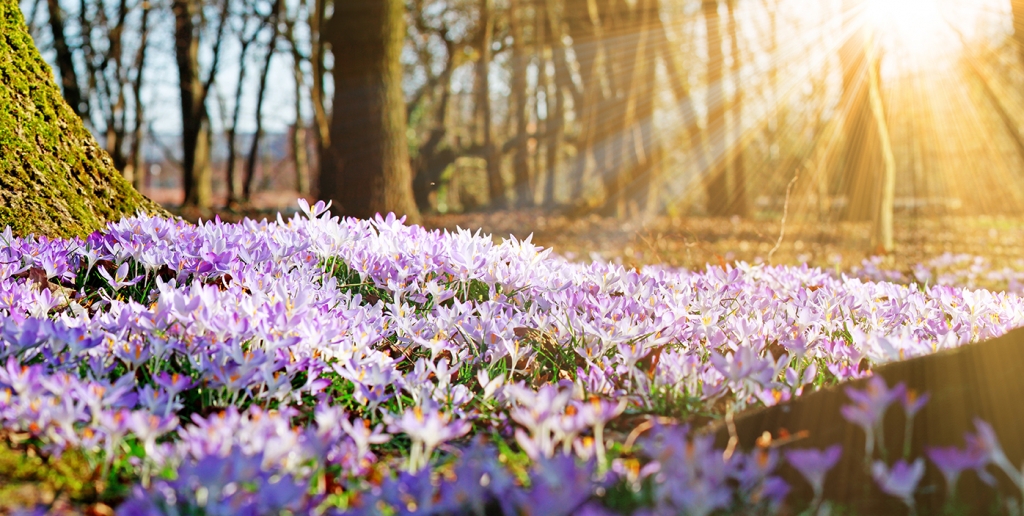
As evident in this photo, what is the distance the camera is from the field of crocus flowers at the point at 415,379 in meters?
1.33

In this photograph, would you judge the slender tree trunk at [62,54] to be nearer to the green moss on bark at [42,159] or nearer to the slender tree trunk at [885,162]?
the green moss on bark at [42,159]

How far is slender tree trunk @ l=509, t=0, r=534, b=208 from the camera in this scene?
2007 cm

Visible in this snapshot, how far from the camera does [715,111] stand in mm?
21969

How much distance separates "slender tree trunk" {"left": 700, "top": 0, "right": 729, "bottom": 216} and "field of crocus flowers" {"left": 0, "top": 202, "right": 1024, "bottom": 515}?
1733cm

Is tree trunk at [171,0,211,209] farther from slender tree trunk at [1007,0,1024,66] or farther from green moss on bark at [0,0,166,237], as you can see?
slender tree trunk at [1007,0,1024,66]

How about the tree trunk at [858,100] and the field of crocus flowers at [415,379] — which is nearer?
the field of crocus flowers at [415,379]

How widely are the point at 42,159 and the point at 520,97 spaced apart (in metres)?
19.3

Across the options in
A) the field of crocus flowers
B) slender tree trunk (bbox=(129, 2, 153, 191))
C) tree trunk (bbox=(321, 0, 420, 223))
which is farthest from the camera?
slender tree trunk (bbox=(129, 2, 153, 191))

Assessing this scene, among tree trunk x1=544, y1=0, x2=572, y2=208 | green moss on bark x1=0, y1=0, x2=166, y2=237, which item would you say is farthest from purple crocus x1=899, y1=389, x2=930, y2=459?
tree trunk x1=544, y1=0, x2=572, y2=208

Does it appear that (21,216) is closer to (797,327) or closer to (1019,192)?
(797,327)

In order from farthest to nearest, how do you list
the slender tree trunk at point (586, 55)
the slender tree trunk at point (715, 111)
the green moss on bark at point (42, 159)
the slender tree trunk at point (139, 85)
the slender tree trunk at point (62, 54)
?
the slender tree trunk at point (715, 111)
the slender tree trunk at point (586, 55)
the slender tree trunk at point (139, 85)
the slender tree trunk at point (62, 54)
the green moss on bark at point (42, 159)

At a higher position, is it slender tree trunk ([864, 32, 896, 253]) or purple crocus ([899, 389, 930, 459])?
slender tree trunk ([864, 32, 896, 253])

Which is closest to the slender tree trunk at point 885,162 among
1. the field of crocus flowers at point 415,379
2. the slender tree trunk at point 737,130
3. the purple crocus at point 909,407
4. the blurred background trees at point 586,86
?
the blurred background trees at point 586,86

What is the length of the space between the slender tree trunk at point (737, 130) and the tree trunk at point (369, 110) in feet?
44.8
